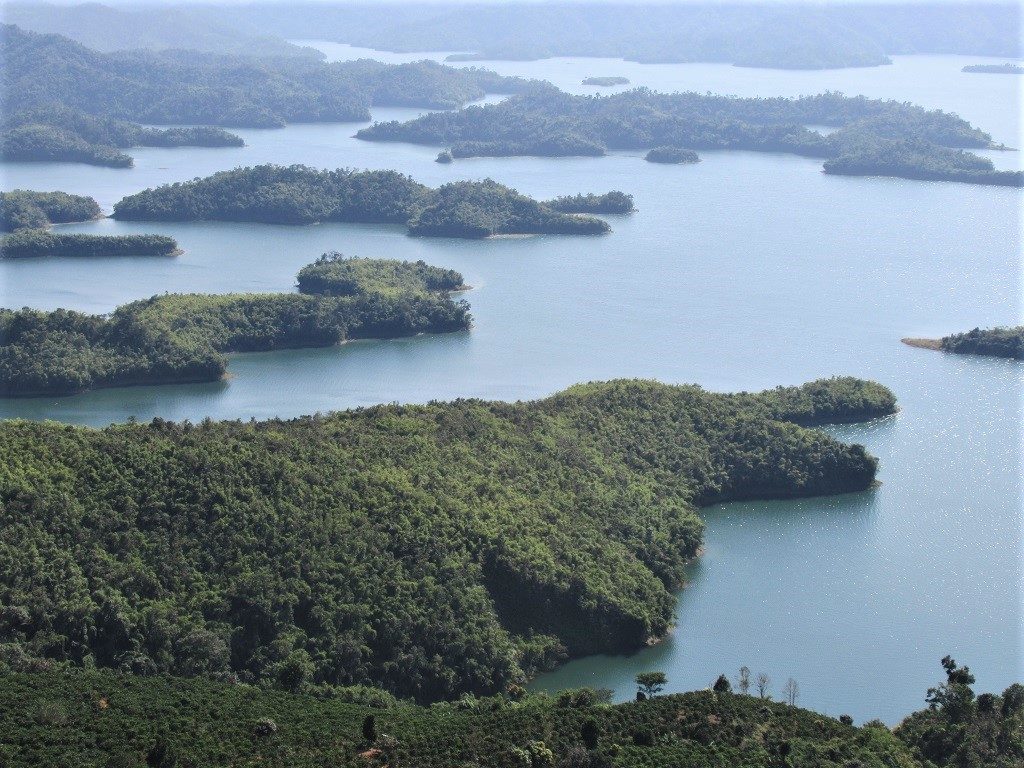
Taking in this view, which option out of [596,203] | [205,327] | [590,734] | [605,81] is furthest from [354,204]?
[605,81]

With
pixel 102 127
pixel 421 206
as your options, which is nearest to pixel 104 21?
pixel 102 127

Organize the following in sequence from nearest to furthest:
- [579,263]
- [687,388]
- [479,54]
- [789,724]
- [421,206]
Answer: [789,724]
[687,388]
[579,263]
[421,206]
[479,54]

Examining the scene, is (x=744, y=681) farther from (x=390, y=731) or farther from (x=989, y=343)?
(x=989, y=343)

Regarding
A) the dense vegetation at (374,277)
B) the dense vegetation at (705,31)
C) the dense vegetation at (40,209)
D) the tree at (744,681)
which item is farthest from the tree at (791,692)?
the dense vegetation at (705,31)

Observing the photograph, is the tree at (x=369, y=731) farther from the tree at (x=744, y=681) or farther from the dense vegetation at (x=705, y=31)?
the dense vegetation at (x=705, y=31)

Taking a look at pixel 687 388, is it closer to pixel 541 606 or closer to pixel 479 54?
pixel 541 606

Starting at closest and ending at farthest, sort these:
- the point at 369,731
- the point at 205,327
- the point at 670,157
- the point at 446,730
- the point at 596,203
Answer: the point at 369,731
the point at 446,730
the point at 205,327
the point at 596,203
the point at 670,157
